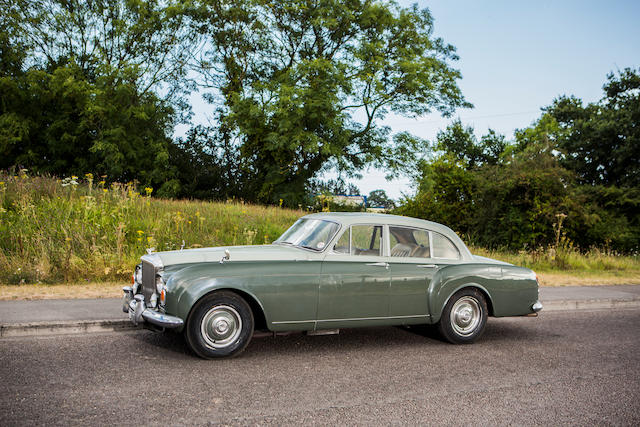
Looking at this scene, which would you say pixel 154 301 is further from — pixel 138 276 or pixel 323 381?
pixel 323 381

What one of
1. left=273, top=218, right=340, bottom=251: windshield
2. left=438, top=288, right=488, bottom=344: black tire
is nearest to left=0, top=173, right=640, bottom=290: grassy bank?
left=273, top=218, right=340, bottom=251: windshield

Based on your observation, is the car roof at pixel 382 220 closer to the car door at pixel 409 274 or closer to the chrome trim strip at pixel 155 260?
the car door at pixel 409 274

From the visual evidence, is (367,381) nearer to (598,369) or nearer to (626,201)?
(598,369)

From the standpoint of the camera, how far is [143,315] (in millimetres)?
5566

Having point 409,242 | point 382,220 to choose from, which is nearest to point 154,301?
point 382,220

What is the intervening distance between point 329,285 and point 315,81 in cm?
2615

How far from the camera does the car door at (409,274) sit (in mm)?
6410

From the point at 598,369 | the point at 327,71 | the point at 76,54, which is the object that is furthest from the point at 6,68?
the point at 598,369

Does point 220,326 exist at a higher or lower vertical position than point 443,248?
lower

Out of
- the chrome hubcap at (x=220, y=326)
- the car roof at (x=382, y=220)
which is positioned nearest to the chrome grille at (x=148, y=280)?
the chrome hubcap at (x=220, y=326)

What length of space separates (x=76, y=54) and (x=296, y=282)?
35059 millimetres

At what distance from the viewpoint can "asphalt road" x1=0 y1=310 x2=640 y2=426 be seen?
413 cm

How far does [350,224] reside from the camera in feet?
21.2

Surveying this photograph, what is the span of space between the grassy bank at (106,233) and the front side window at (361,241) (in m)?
5.09
